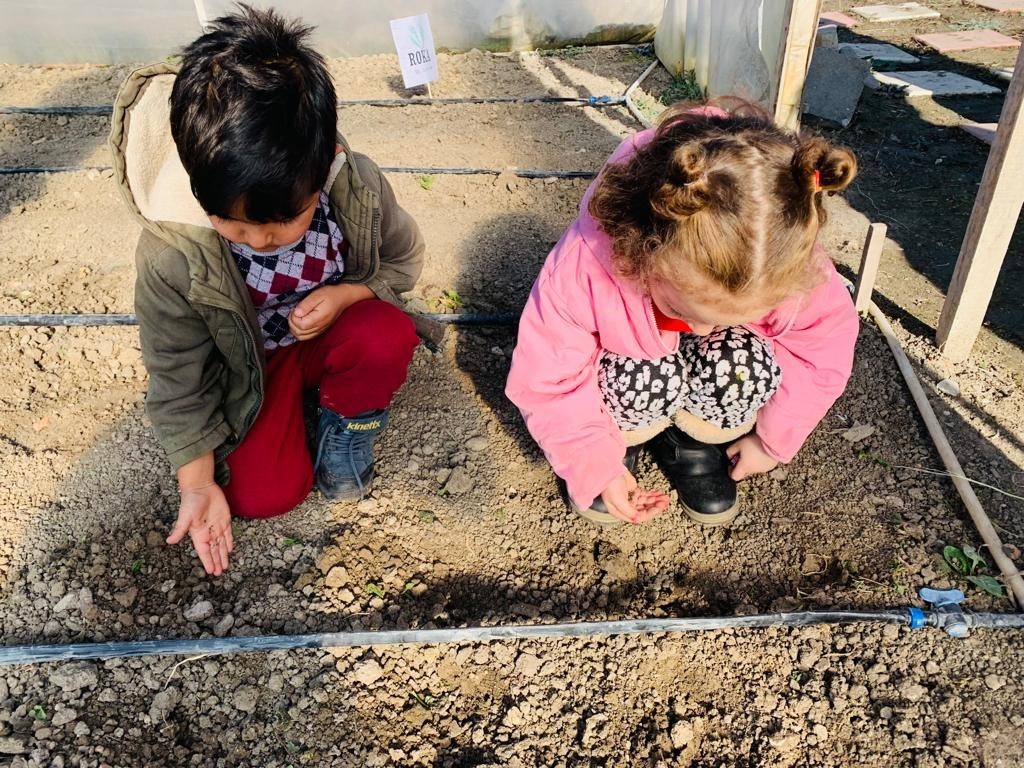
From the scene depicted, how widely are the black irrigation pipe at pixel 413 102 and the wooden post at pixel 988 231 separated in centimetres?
220

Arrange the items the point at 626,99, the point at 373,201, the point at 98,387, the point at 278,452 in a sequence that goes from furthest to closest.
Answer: the point at 626,99 → the point at 98,387 → the point at 278,452 → the point at 373,201

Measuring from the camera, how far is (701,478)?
1933 millimetres

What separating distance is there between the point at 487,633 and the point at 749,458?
771 mm

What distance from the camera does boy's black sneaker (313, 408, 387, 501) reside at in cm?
190

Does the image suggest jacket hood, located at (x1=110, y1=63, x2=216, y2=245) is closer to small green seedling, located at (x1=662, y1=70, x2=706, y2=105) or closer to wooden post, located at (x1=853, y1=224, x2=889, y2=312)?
wooden post, located at (x1=853, y1=224, x2=889, y2=312)

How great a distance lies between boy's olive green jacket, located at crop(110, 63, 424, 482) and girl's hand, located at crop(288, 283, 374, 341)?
0.06 m

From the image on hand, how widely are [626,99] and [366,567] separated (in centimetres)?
296

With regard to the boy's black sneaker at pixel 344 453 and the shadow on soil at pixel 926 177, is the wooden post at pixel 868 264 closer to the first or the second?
the shadow on soil at pixel 926 177

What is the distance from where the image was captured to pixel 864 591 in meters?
1.75

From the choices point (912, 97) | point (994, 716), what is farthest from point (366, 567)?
point (912, 97)

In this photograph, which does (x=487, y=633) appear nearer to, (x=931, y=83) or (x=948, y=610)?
(x=948, y=610)

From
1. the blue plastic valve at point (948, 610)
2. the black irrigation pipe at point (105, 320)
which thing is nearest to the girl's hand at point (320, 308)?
the black irrigation pipe at point (105, 320)

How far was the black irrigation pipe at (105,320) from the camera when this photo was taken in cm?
239

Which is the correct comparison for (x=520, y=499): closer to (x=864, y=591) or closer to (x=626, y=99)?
(x=864, y=591)
